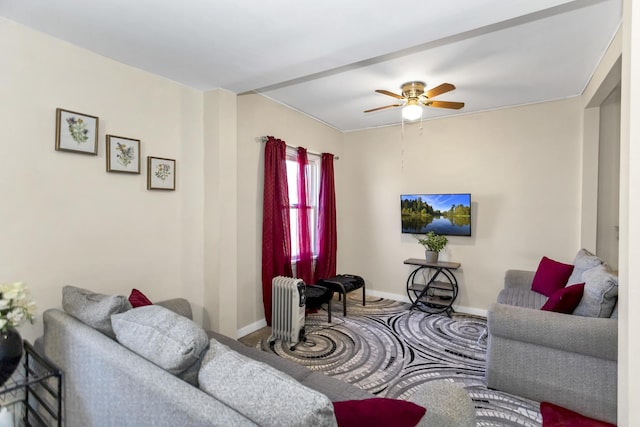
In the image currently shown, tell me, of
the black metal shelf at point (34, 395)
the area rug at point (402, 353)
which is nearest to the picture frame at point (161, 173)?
the black metal shelf at point (34, 395)

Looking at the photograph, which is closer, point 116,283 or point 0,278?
point 0,278

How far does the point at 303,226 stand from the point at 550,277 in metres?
2.75

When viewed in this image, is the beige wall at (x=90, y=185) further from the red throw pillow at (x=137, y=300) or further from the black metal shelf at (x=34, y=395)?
the red throw pillow at (x=137, y=300)

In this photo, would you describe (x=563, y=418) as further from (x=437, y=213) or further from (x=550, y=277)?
(x=437, y=213)

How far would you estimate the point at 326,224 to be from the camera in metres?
4.47

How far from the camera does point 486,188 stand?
3980mm

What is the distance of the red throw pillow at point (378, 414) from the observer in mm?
971

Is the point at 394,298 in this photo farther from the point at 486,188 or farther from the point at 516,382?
the point at 516,382

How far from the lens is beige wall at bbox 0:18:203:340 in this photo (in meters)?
1.91

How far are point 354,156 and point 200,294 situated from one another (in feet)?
10.3

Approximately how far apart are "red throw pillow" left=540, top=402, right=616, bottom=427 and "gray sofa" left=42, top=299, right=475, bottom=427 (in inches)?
47.6

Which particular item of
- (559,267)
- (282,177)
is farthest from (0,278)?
(559,267)

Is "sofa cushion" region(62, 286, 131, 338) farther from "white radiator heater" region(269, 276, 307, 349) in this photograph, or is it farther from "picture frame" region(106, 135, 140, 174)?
"white radiator heater" region(269, 276, 307, 349)

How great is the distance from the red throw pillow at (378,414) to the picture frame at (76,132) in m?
2.34
